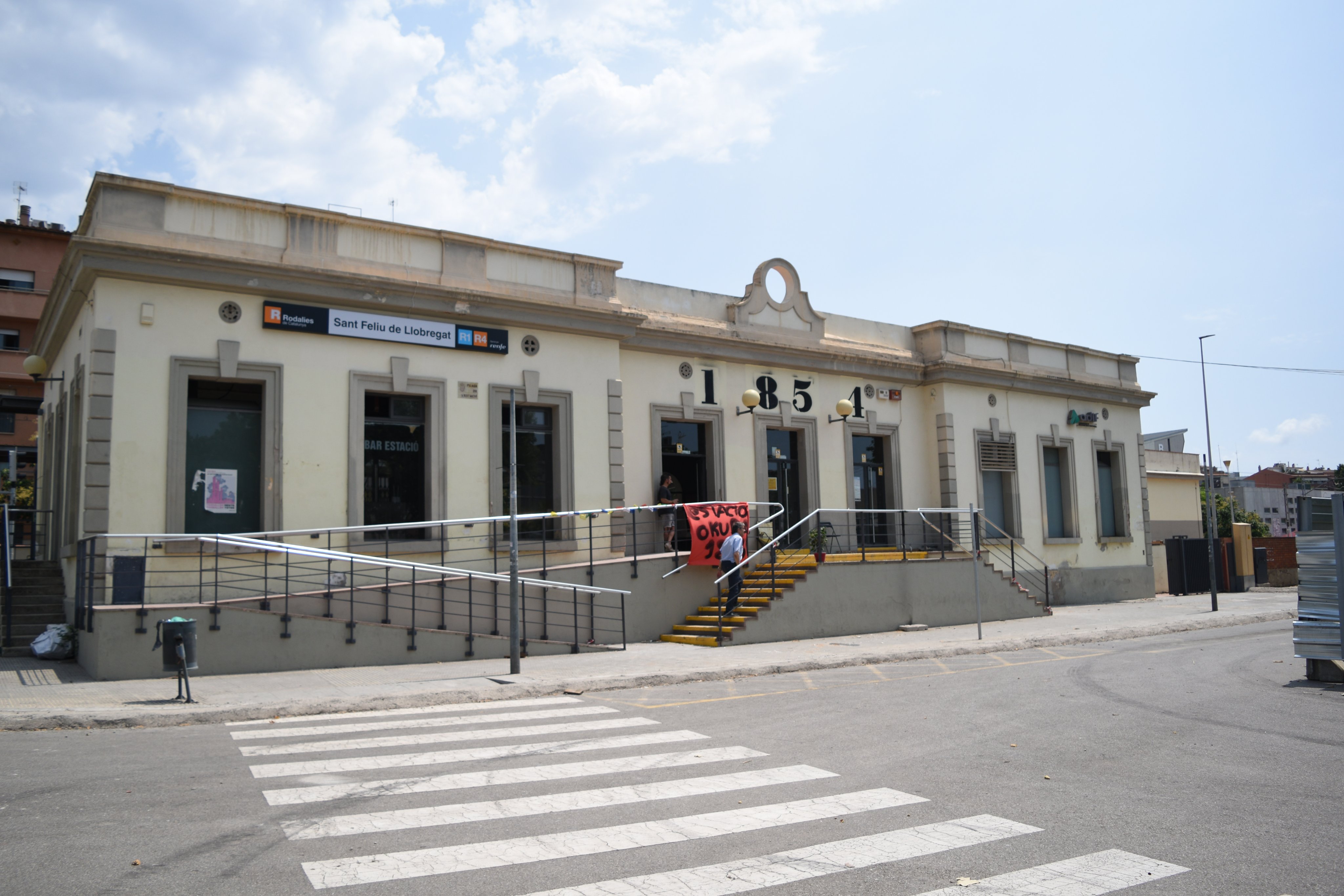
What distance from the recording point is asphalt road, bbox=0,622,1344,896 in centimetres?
496

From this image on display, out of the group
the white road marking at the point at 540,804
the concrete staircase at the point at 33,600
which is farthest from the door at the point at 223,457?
the white road marking at the point at 540,804

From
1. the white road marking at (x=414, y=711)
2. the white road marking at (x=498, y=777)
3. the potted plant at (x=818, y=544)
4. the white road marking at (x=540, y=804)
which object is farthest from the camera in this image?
the potted plant at (x=818, y=544)

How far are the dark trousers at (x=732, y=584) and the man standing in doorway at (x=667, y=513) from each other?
1.23 meters

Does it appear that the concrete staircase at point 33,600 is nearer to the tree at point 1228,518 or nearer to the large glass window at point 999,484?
the large glass window at point 999,484

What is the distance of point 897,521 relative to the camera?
25234 mm

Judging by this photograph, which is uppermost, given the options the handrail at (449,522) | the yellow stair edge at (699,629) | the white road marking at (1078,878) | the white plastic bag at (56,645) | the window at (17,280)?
the window at (17,280)

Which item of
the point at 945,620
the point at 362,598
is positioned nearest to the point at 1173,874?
the point at 362,598

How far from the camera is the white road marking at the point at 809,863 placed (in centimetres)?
474

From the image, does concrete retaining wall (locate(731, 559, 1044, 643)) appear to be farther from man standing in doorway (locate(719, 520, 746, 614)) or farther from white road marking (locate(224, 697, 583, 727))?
white road marking (locate(224, 697, 583, 727))

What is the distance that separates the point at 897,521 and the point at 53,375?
67.1 ft

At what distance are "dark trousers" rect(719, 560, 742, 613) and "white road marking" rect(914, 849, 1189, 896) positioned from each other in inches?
527

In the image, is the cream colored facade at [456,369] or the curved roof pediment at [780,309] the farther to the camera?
the curved roof pediment at [780,309]

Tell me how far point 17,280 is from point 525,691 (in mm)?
34967

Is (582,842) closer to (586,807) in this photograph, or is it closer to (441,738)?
(586,807)
